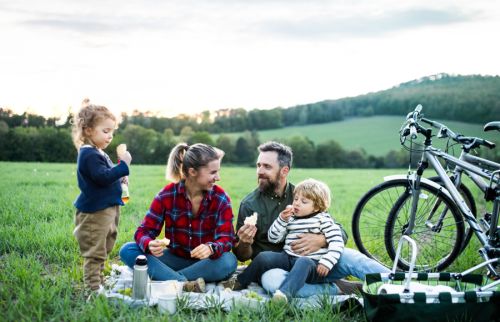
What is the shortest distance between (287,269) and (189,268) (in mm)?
784

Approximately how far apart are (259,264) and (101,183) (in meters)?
1.37

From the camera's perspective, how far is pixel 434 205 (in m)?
4.95

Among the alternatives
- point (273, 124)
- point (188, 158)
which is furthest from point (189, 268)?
point (273, 124)

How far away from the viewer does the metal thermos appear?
3783 mm

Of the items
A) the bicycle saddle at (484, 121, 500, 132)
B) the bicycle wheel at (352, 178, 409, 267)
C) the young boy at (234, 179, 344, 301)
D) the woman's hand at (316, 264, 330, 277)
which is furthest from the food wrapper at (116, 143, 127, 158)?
the bicycle saddle at (484, 121, 500, 132)

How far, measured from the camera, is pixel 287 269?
4.32m

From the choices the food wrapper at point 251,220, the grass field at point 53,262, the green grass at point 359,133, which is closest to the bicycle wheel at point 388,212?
the grass field at point 53,262

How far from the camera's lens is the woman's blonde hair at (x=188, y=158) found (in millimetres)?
4262

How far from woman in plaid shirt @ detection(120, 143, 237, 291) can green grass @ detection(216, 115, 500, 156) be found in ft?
68.7

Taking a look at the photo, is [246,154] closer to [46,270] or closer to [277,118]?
[277,118]

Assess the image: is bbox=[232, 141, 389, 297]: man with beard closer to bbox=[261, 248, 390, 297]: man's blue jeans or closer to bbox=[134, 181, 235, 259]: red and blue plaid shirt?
bbox=[261, 248, 390, 297]: man's blue jeans

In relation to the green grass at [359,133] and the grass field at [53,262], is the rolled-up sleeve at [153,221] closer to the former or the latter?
the grass field at [53,262]

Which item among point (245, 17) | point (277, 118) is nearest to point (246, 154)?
point (277, 118)

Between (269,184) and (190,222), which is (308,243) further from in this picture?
(190,222)
